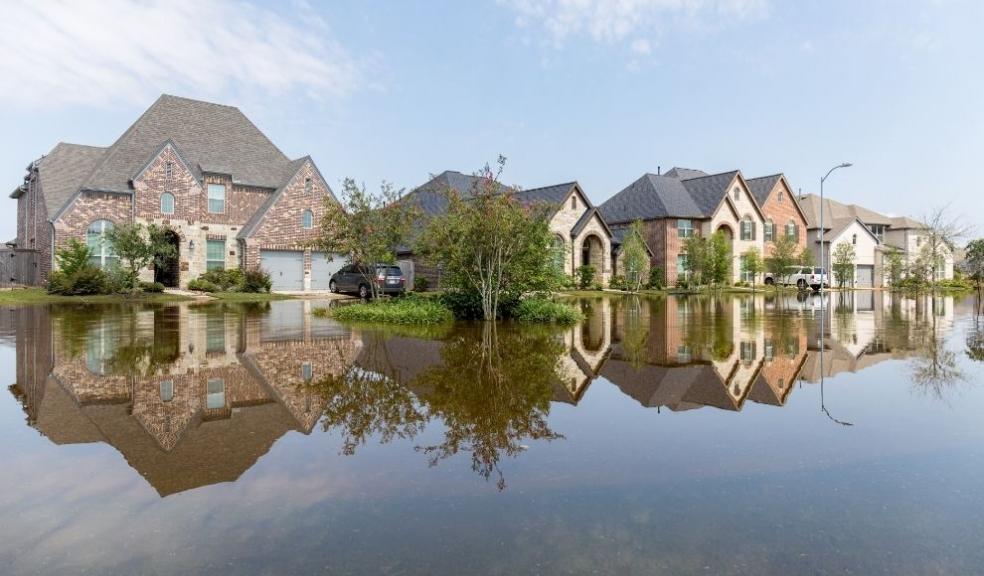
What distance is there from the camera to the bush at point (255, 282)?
3556 cm

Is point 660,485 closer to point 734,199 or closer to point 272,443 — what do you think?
point 272,443

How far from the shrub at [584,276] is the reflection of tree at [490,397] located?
33.0 meters

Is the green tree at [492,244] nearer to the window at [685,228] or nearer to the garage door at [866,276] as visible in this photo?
the window at [685,228]

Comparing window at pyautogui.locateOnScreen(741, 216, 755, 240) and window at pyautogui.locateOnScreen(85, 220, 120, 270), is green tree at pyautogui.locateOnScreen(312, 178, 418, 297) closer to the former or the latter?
window at pyautogui.locateOnScreen(85, 220, 120, 270)

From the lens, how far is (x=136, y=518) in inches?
168

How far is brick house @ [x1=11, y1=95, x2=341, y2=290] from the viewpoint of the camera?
35219mm

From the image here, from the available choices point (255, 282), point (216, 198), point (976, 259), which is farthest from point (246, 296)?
point (976, 259)

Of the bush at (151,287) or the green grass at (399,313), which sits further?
the bush at (151,287)

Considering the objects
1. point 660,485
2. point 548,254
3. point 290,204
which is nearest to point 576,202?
point 290,204

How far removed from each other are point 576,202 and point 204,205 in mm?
25089

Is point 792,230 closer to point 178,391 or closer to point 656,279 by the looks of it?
point 656,279

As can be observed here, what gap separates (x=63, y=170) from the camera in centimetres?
3800

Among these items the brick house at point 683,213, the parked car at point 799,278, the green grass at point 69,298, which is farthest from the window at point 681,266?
the green grass at point 69,298

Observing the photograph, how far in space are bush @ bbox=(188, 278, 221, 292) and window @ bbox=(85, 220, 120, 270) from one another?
418 cm
